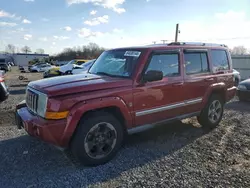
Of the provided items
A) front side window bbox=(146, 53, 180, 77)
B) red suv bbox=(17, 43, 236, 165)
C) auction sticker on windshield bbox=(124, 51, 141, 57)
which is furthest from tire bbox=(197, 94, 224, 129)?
auction sticker on windshield bbox=(124, 51, 141, 57)

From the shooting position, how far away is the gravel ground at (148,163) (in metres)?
3.34

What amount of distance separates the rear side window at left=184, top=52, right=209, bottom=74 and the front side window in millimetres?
320

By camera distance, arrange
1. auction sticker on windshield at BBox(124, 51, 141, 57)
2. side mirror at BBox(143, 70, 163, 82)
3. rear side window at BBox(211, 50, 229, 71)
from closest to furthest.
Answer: side mirror at BBox(143, 70, 163, 82)
auction sticker on windshield at BBox(124, 51, 141, 57)
rear side window at BBox(211, 50, 229, 71)

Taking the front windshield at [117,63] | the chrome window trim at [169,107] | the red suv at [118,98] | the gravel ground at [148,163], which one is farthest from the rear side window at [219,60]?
the front windshield at [117,63]

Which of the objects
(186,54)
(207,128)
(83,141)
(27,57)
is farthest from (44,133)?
(27,57)

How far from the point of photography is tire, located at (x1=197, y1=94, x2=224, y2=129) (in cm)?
555

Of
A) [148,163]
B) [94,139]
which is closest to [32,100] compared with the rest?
[94,139]

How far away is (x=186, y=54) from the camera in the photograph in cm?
497

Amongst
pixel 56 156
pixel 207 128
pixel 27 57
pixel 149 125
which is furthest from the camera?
pixel 27 57

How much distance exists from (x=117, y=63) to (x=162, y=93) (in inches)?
41.0

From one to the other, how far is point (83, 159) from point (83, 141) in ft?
1.02

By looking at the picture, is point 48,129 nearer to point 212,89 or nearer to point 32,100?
point 32,100

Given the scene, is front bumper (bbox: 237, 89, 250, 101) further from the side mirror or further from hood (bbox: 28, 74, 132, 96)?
hood (bbox: 28, 74, 132, 96)

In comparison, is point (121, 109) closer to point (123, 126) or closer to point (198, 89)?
point (123, 126)
